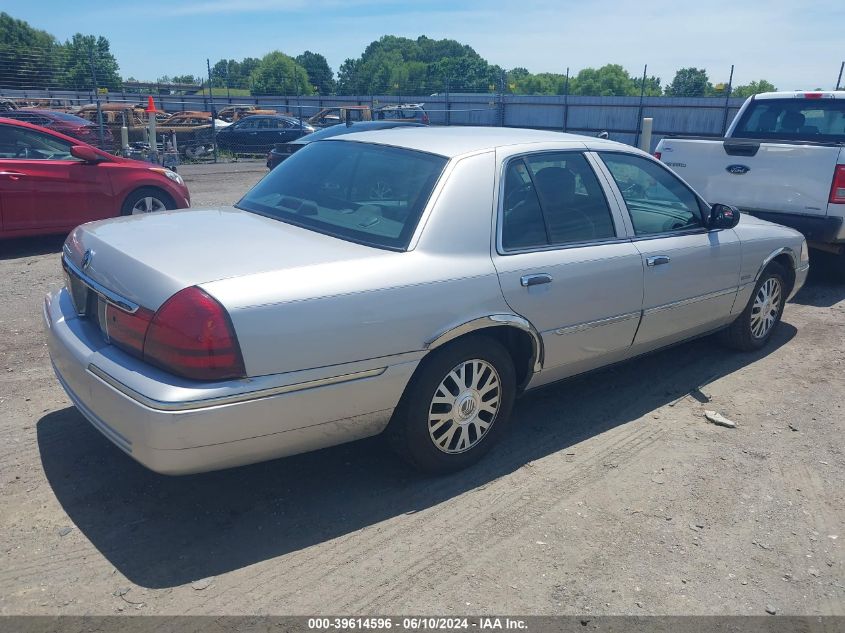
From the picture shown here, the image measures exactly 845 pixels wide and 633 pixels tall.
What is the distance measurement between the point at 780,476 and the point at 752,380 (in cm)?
148

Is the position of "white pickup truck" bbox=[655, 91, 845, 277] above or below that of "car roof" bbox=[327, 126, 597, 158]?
below

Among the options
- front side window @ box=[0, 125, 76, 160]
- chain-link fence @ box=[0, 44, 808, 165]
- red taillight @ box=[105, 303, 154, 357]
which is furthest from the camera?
chain-link fence @ box=[0, 44, 808, 165]

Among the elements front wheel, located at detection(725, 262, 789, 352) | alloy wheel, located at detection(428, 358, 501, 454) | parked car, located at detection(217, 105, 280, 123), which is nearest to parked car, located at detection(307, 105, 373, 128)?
parked car, located at detection(217, 105, 280, 123)

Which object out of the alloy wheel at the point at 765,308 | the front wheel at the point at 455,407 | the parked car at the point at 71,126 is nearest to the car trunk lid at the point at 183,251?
the front wheel at the point at 455,407

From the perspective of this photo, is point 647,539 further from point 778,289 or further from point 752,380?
point 778,289

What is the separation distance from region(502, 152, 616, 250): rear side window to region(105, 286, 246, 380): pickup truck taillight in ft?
5.08

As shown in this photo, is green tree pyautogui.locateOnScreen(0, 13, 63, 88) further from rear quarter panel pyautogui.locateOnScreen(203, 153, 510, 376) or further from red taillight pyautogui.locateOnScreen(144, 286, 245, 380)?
red taillight pyautogui.locateOnScreen(144, 286, 245, 380)

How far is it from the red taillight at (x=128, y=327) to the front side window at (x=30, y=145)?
583 cm

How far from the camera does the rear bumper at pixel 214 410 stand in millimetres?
2854

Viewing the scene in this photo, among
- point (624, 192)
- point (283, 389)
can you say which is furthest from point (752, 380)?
point (283, 389)

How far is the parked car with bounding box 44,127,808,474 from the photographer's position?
115 inches

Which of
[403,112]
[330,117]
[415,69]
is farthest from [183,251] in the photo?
[415,69]

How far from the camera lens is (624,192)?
4.50 m

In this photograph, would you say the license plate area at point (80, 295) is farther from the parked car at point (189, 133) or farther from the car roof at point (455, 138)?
the parked car at point (189, 133)
